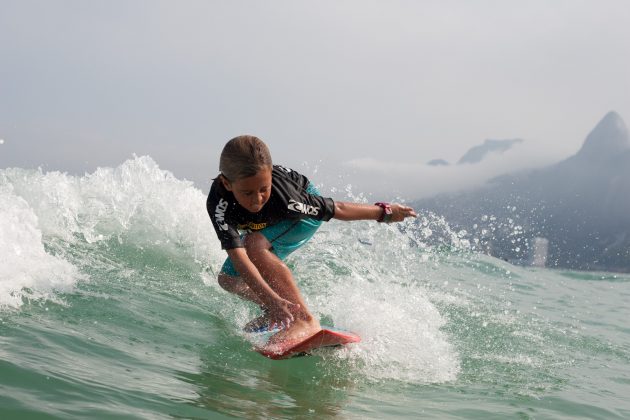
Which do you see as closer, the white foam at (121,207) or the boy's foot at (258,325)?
the boy's foot at (258,325)

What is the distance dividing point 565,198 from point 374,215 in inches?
3000

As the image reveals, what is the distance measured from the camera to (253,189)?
447 cm

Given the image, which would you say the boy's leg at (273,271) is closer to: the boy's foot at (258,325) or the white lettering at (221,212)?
the boy's foot at (258,325)

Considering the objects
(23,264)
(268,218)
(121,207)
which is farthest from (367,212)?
(121,207)

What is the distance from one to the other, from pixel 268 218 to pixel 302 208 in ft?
0.93

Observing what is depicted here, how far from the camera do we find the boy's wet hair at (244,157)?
14.3 feet

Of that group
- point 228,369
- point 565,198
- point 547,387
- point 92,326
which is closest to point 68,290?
point 92,326

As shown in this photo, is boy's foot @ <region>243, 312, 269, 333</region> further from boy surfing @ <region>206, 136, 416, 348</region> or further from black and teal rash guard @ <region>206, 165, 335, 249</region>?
black and teal rash guard @ <region>206, 165, 335, 249</region>

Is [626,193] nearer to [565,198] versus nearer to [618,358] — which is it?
[565,198]

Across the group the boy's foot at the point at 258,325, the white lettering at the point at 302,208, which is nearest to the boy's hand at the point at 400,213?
the white lettering at the point at 302,208

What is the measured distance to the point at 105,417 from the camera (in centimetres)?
291

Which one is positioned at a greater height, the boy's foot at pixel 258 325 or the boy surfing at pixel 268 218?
the boy surfing at pixel 268 218

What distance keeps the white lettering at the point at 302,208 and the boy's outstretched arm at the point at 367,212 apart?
0.59 feet

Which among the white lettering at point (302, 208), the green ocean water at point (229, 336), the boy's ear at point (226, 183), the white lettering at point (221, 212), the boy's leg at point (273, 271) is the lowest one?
the green ocean water at point (229, 336)
